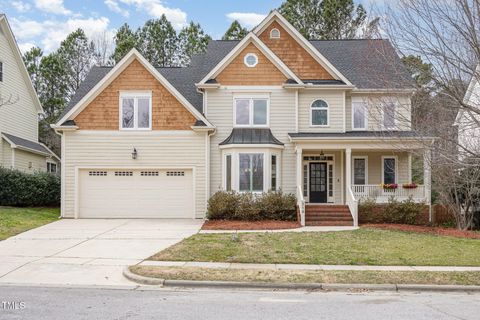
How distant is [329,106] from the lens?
74.1ft

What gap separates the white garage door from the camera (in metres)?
21.7

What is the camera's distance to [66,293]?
8680mm

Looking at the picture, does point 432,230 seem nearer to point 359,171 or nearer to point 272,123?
point 359,171

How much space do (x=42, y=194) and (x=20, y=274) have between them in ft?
48.4

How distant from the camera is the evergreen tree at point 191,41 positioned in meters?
41.4

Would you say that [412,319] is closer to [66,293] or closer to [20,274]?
[66,293]

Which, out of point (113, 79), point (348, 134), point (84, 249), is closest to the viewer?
point (84, 249)

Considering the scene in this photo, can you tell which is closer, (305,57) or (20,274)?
(20,274)

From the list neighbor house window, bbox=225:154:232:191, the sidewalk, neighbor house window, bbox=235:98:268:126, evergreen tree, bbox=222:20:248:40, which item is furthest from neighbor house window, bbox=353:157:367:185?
evergreen tree, bbox=222:20:248:40

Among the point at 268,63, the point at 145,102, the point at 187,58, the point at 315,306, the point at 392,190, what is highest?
the point at 187,58

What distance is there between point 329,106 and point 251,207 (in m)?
6.02

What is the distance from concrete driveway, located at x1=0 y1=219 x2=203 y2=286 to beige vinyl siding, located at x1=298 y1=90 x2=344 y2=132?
670cm

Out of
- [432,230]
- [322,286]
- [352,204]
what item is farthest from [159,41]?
[322,286]

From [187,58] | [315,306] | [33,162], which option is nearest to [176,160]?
[33,162]
